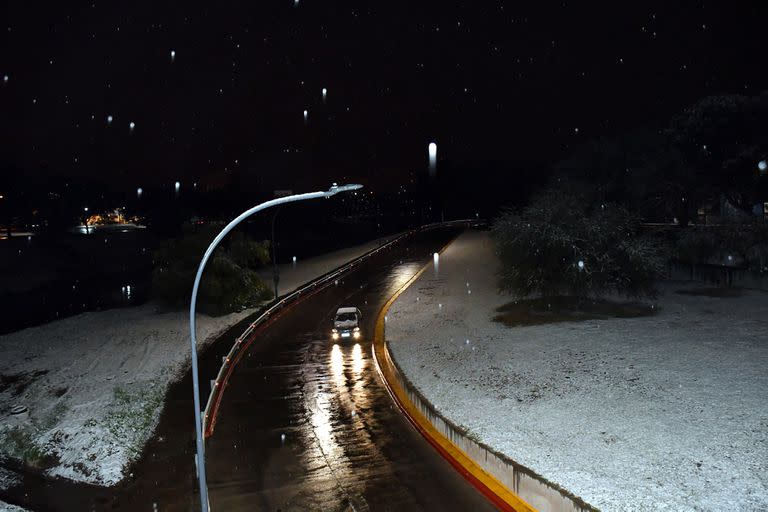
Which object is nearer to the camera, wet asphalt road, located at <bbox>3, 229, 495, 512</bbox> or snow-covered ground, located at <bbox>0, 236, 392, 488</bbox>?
wet asphalt road, located at <bbox>3, 229, 495, 512</bbox>

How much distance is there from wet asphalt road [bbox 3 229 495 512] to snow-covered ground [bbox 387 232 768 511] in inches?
71.5

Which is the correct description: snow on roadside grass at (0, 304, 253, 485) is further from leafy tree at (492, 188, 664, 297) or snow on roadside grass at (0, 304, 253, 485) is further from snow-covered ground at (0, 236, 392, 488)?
leafy tree at (492, 188, 664, 297)

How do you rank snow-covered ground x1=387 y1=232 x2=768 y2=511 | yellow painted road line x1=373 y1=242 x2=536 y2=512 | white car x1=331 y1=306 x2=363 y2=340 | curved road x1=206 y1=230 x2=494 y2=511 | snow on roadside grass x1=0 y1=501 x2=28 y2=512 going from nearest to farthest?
snow-covered ground x1=387 y1=232 x2=768 y2=511 → yellow painted road line x1=373 y1=242 x2=536 y2=512 → curved road x1=206 y1=230 x2=494 y2=511 → snow on roadside grass x1=0 y1=501 x2=28 y2=512 → white car x1=331 y1=306 x2=363 y2=340

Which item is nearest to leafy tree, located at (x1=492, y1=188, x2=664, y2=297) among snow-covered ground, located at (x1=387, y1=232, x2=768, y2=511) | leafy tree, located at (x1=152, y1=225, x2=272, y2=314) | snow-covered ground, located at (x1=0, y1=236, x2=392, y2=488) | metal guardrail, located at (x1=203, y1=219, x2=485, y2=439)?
snow-covered ground, located at (x1=387, y1=232, x2=768, y2=511)

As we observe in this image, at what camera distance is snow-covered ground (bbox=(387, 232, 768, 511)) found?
11.8 m

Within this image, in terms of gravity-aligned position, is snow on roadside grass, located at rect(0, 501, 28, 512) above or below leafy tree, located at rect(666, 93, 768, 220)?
below

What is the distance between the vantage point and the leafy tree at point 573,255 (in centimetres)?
3091

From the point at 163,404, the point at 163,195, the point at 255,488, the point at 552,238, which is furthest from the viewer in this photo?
the point at 163,195

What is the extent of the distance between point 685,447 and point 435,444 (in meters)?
6.14

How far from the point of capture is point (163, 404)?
21.3m

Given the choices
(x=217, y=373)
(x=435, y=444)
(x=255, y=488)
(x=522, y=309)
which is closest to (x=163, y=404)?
(x=217, y=373)

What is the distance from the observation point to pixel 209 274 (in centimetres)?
4106

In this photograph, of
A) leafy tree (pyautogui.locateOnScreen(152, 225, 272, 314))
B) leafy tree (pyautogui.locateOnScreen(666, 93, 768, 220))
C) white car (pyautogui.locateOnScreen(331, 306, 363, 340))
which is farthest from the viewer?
leafy tree (pyautogui.locateOnScreen(666, 93, 768, 220))

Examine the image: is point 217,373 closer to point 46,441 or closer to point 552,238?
point 46,441
